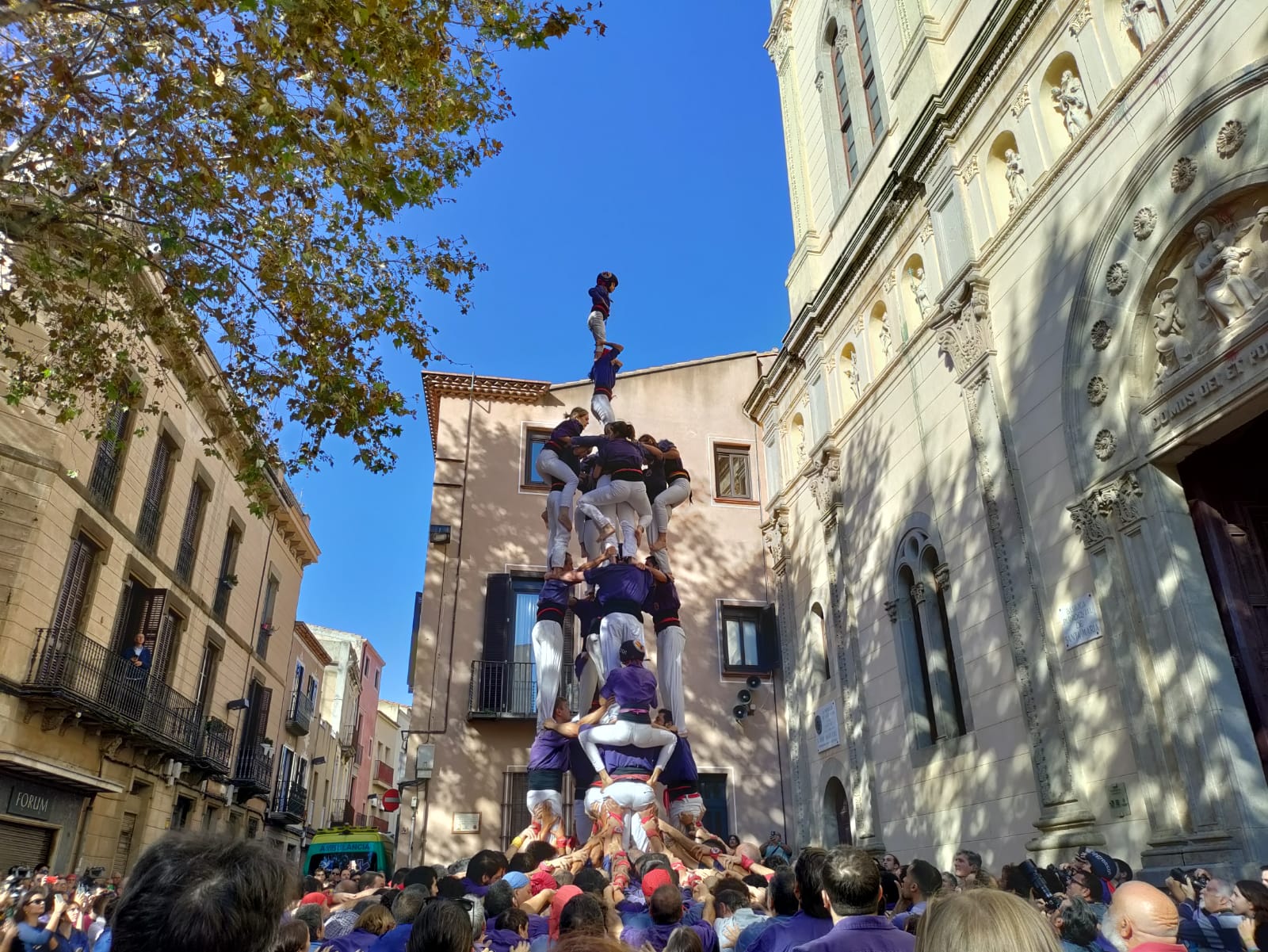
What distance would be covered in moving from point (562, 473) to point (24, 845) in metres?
9.86

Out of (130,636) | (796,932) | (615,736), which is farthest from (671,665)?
(130,636)

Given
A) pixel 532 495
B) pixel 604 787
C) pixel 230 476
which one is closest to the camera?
pixel 604 787

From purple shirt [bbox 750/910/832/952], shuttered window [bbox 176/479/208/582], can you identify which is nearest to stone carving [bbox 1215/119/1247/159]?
purple shirt [bbox 750/910/832/952]

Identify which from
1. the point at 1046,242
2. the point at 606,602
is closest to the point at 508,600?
the point at 606,602

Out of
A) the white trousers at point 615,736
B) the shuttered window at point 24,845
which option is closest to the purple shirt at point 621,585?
the white trousers at point 615,736

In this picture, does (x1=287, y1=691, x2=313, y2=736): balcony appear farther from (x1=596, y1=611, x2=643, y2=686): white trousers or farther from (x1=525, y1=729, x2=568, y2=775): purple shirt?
(x1=596, y1=611, x2=643, y2=686): white trousers

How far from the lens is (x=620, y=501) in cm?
1145

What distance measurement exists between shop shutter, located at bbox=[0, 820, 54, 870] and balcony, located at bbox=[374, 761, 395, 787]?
1454 inches

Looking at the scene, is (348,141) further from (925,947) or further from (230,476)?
(230,476)

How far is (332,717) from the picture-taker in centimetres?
3944

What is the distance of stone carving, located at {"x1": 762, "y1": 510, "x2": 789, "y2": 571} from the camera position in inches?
709

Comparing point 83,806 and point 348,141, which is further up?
point 348,141

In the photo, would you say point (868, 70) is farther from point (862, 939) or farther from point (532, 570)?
point (862, 939)

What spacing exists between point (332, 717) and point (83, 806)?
84.0 feet
